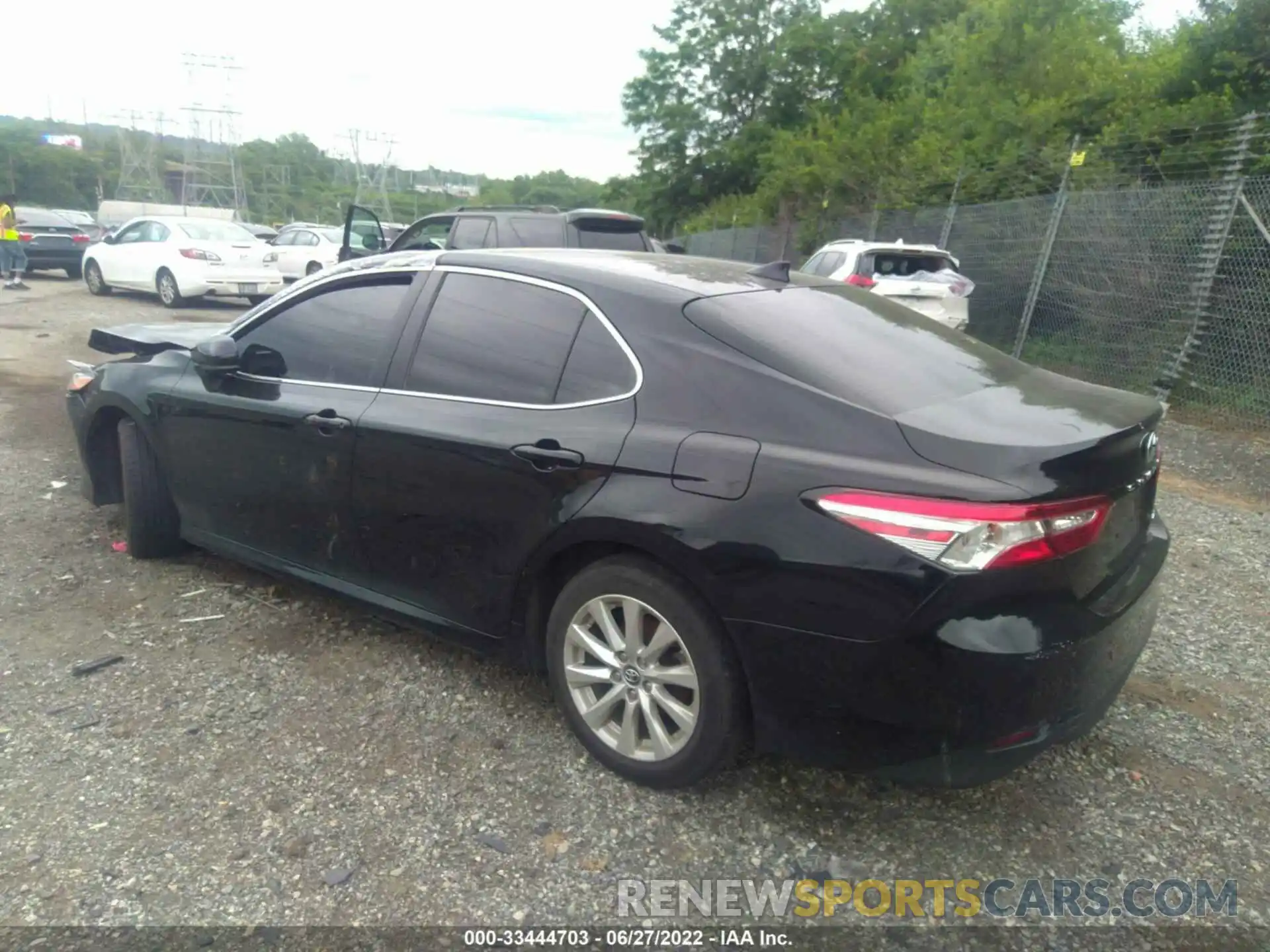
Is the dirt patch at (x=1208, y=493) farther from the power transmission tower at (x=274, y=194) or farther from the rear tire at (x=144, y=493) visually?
the power transmission tower at (x=274, y=194)

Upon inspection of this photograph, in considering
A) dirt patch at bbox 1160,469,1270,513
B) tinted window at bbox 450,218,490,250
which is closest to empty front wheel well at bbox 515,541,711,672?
dirt patch at bbox 1160,469,1270,513

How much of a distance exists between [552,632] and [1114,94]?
13.3m

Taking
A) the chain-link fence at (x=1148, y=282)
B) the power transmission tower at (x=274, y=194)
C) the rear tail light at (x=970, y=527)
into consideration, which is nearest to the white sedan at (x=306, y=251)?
the chain-link fence at (x=1148, y=282)

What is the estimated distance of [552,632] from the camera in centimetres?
300

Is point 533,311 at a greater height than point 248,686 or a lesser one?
greater

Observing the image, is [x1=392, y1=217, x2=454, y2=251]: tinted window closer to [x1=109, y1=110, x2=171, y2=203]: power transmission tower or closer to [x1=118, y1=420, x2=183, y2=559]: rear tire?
[x1=118, y1=420, x2=183, y2=559]: rear tire

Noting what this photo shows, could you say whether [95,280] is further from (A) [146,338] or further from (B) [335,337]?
(B) [335,337]

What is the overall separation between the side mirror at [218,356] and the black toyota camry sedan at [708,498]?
0.01m

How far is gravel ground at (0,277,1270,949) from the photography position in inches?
96.5

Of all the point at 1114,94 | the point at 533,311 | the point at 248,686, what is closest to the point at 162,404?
the point at 248,686

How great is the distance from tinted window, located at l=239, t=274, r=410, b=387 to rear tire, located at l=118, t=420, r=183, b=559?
85 centimetres

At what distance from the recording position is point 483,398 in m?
A: 3.15

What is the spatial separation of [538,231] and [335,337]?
6.45 m

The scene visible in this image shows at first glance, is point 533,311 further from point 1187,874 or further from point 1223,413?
point 1223,413
